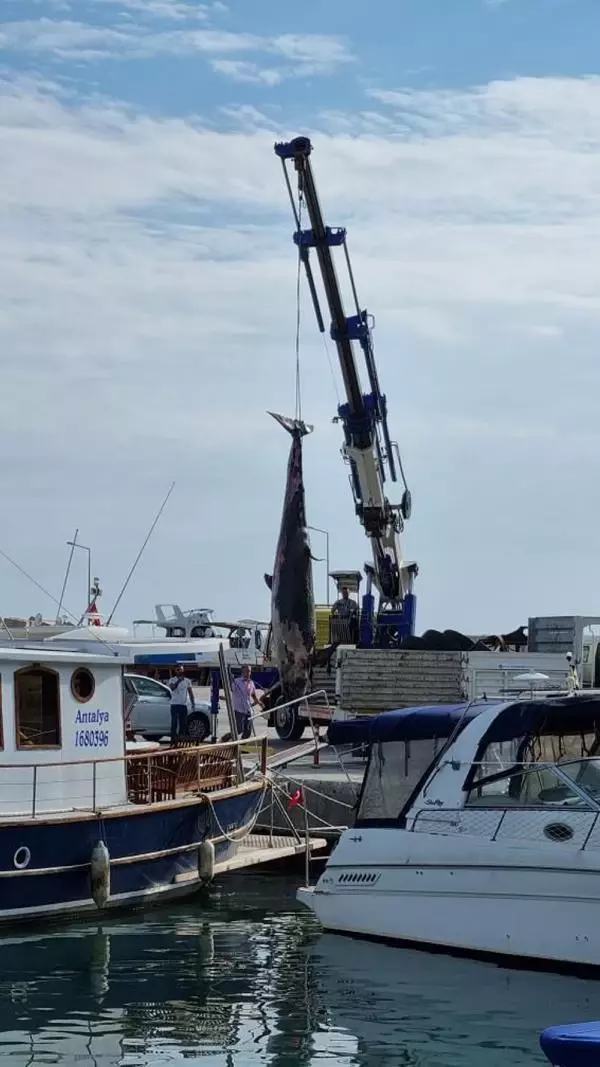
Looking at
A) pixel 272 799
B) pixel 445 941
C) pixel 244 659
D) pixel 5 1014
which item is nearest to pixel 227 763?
pixel 272 799

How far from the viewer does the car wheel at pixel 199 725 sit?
28891 mm

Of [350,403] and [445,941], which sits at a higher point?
[350,403]

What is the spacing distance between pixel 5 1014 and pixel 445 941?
12.7ft

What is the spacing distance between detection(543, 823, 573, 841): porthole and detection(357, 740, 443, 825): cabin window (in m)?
1.69

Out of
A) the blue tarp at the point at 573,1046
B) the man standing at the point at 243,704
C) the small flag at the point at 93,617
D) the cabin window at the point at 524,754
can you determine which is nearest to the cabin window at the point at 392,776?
the cabin window at the point at 524,754

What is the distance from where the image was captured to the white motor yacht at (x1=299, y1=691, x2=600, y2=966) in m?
13.6

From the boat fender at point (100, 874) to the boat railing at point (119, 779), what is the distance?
538 millimetres

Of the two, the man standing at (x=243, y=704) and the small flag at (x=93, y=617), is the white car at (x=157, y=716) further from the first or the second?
the small flag at (x=93, y=617)

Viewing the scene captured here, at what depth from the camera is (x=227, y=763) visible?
63.9 ft

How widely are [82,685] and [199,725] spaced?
461 inches

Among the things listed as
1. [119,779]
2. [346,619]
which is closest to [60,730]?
[119,779]

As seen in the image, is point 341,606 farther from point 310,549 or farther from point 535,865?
point 535,865

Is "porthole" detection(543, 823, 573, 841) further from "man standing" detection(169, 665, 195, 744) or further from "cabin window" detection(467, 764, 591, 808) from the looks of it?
"man standing" detection(169, 665, 195, 744)

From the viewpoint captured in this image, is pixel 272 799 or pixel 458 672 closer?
pixel 272 799
